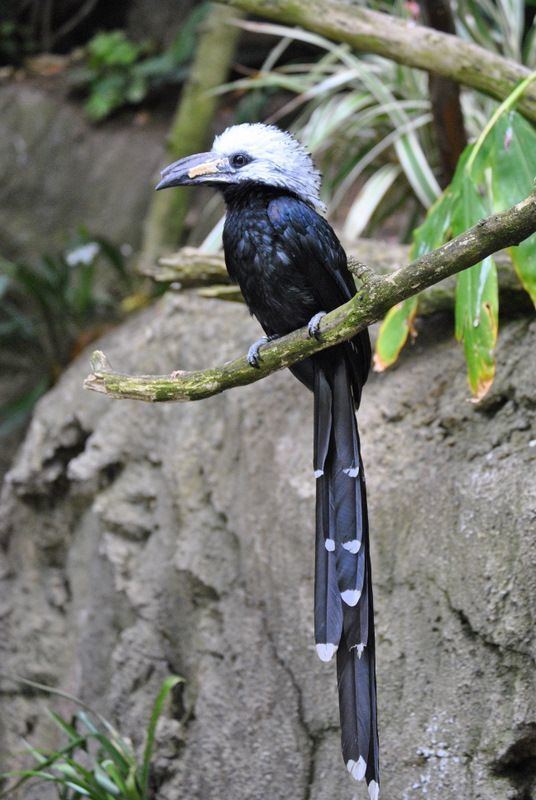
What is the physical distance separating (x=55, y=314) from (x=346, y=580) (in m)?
2.93

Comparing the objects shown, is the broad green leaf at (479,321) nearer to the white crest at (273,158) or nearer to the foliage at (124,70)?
the white crest at (273,158)

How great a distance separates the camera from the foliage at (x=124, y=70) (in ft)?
17.0

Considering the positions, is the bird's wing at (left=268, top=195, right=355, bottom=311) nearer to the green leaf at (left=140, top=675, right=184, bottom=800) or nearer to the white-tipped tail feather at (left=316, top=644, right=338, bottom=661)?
the white-tipped tail feather at (left=316, top=644, right=338, bottom=661)

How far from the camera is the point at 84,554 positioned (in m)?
3.46

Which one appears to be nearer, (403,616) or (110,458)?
(403,616)

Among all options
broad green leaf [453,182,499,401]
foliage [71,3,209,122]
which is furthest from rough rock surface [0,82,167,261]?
broad green leaf [453,182,499,401]

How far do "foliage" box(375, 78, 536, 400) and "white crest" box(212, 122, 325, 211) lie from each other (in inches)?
14.8

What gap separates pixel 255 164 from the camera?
83.0 inches

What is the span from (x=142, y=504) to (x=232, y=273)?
1.32m

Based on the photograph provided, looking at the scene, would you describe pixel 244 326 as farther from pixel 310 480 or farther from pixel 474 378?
pixel 474 378

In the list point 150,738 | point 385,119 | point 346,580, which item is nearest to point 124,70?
point 385,119

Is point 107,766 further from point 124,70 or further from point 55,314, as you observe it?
point 124,70

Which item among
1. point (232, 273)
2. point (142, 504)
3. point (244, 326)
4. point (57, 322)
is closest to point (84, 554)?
point (142, 504)

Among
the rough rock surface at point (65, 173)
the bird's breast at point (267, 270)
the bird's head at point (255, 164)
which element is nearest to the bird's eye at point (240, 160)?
the bird's head at point (255, 164)
